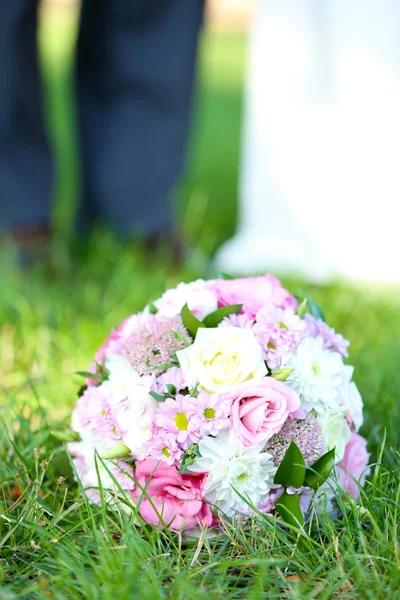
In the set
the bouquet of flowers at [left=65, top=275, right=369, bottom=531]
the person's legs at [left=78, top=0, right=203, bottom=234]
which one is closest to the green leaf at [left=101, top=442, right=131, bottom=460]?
the bouquet of flowers at [left=65, top=275, right=369, bottom=531]

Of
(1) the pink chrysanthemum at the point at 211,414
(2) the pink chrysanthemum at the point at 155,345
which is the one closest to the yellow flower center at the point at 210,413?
(1) the pink chrysanthemum at the point at 211,414

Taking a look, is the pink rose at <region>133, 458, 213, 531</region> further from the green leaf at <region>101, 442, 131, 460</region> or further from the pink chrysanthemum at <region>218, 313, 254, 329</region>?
the pink chrysanthemum at <region>218, 313, 254, 329</region>

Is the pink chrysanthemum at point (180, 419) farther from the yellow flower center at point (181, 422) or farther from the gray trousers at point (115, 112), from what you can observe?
the gray trousers at point (115, 112)

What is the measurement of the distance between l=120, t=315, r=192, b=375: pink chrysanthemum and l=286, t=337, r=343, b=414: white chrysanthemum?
0.51ft

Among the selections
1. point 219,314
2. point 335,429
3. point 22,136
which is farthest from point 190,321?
point 22,136

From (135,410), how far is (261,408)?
17 cm

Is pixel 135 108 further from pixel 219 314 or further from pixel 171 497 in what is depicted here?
pixel 171 497

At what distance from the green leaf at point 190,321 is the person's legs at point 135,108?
1.48 m

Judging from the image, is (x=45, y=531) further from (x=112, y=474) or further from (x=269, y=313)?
(x=269, y=313)

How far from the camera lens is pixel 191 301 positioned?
3.71 feet

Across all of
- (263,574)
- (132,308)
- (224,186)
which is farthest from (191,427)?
(224,186)

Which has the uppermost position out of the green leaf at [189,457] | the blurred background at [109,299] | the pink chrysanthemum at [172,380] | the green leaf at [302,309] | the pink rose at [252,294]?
the pink rose at [252,294]

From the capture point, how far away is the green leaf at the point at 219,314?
1106 millimetres

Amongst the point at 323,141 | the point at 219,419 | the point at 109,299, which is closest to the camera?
the point at 219,419
